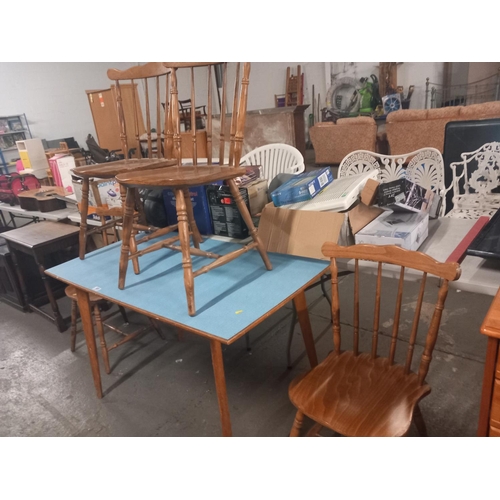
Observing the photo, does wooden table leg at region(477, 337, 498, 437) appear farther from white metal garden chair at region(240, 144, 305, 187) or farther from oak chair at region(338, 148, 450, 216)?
white metal garden chair at region(240, 144, 305, 187)

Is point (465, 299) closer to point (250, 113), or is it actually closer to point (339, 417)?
point (339, 417)

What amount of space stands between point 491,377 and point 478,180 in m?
1.77

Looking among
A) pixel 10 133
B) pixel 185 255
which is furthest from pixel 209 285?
pixel 10 133

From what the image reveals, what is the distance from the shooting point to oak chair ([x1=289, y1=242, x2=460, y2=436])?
38.4 inches

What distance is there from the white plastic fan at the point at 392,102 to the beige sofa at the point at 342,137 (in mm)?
1894

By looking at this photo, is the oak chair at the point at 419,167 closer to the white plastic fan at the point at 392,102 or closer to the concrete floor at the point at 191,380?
the concrete floor at the point at 191,380

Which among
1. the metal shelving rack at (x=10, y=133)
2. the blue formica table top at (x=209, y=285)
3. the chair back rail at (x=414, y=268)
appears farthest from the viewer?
the metal shelving rack at (x=10, y=133)

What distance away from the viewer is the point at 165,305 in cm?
118

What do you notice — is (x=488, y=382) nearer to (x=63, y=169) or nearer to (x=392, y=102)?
(x=63, y=169)

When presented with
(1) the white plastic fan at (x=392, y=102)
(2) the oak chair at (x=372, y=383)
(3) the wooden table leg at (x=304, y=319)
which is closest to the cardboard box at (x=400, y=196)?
(2) the oak chair at (x=372, y=383)

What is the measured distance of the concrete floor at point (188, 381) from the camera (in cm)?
157

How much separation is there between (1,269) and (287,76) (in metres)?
6.39

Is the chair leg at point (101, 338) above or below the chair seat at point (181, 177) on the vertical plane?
below

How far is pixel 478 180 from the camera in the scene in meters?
2.23
